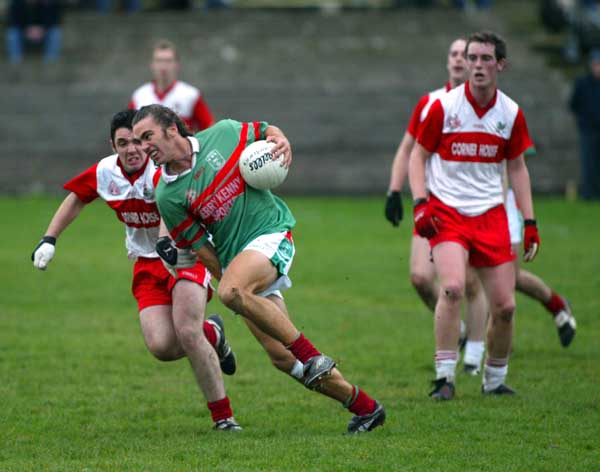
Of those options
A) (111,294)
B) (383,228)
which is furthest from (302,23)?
(111,294)

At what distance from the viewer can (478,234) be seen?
26.2 feet

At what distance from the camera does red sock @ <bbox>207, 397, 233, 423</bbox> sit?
23.8ft

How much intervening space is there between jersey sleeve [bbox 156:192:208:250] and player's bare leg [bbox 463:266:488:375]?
2977 mm

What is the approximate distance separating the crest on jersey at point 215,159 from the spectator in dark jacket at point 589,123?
56.7ft

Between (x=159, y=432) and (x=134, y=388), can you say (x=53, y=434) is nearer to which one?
(x=159, y=432)

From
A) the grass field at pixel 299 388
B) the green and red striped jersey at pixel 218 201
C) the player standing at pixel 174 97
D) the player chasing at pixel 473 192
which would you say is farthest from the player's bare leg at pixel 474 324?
the player standing at pixel 174 97

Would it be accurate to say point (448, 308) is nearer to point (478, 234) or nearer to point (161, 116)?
point (478, 234)

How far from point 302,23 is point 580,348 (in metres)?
22.3

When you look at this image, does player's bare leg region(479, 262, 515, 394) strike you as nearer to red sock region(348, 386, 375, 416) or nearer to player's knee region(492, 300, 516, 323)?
player's knee region(492, 300, 516, 323)

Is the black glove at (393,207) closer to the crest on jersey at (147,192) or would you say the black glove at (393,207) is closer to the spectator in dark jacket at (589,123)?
the crest on jersey at (147,192)

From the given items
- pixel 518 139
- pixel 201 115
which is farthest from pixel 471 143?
pixel 201 115

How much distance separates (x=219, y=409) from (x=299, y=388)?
1.55 m

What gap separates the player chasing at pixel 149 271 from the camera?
724 centimetres

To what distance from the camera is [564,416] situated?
740 cm
